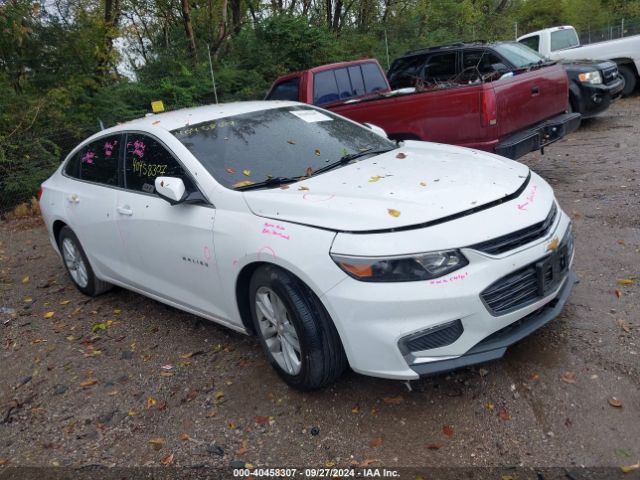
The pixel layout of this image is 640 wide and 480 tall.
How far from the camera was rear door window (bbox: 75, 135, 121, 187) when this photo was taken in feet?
15.0

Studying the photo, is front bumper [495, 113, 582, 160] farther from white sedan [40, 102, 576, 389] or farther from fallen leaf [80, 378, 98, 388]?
fallen leaf [80, 378, 98, 388]

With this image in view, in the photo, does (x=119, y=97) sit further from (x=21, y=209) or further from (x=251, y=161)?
(x=251, y=161)

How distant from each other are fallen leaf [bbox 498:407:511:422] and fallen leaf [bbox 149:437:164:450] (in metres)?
1.78

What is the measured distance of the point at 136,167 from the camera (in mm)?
4285

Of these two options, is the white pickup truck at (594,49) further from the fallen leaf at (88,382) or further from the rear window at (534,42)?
the fallen leaf at (88,382)

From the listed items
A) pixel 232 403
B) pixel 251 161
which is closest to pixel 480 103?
pixel 251 161

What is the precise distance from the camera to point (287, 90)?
8.47 metres

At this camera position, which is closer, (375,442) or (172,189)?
(375,442)

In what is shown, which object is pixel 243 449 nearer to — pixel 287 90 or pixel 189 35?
pixel 287 90

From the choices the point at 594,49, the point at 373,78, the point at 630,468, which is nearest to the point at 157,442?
the point at 630,468

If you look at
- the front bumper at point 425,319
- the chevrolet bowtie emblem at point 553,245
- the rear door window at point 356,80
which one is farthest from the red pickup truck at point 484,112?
the front bumper at point 425,319

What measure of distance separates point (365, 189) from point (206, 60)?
13.1 metres

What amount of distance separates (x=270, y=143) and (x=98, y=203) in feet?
5.12

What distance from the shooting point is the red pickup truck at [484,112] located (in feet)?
19.7
